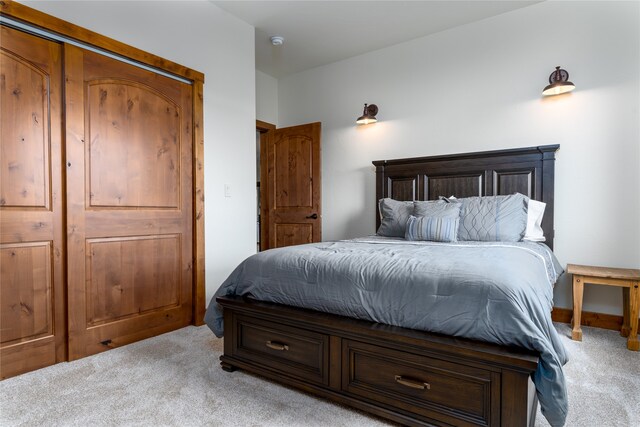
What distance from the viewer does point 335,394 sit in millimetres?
1697

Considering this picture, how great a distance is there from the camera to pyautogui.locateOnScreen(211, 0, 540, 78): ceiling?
316 cm

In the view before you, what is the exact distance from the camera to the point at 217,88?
3.23 meters

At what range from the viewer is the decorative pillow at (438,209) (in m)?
2.86

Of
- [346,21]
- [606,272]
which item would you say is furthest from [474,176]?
[346,21]

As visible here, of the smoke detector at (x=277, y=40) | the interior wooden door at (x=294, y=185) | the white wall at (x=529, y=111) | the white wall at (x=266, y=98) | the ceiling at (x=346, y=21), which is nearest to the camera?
the white wall at (x=529, y=111)

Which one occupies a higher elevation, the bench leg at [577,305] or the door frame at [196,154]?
the door frame at [196,154]

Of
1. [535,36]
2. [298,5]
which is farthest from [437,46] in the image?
[298,5]

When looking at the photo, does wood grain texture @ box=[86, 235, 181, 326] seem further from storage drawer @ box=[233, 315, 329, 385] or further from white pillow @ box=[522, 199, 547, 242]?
white pillow @ box=[522, 199, 547, 242]

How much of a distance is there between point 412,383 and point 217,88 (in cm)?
288

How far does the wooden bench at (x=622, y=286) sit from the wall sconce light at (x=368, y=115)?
7.84 feet

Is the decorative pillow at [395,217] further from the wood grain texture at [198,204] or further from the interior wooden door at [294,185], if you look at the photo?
the wood grain texture at [198,204]

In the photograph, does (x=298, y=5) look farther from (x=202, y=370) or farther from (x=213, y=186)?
(x=202, y=370)

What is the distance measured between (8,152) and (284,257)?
5.58ft

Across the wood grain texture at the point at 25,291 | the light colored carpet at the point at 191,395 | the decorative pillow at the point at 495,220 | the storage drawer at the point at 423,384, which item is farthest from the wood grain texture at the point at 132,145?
the decorative pillow at the point at 495,220
